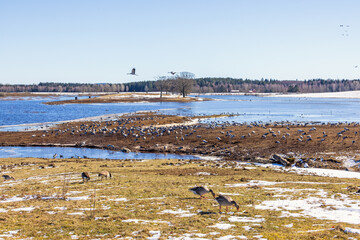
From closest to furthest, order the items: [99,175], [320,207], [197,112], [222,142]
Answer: [320,207] → [99,175] → [222,142] → [197,112]

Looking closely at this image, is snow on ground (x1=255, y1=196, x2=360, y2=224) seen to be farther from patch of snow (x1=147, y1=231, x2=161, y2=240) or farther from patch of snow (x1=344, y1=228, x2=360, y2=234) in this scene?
patch of snow (x1=147, y1=231, x2=161, y2=240)

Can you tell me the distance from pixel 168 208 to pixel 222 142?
25.8 metres

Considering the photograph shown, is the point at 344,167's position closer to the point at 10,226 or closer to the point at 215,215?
the point at 215,215

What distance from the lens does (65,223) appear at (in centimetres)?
1123

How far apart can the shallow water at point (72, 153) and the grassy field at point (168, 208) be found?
13012mm

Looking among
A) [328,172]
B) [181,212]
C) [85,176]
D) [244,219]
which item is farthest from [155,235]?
[328,172]

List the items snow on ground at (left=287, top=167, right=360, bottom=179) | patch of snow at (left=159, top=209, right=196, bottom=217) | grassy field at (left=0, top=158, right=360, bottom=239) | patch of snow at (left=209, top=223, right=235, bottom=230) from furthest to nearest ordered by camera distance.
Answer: snow on ground at (left=287, top=167, right=360, bottom=179) < patch of snow at (left=159, top=209, right=196, bottom=217) < patch of snow at (left=209, top=223, right=235, bottom=230) < grassy field at (left=0, top=158, right=360, bottom=239)

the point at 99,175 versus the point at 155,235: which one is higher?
the point at 155,235

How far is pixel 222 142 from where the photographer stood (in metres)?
38.2

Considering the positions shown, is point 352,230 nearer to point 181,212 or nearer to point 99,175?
point 181,212

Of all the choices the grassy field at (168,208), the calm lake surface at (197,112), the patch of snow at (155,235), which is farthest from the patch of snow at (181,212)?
the calm lake surface at (197,112)

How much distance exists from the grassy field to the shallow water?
1301 centimetres

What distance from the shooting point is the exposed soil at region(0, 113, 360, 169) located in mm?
31531

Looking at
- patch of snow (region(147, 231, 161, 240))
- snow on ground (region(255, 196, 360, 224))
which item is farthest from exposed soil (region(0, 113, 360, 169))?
patch of snow (region(147, 231, 161, 240))
